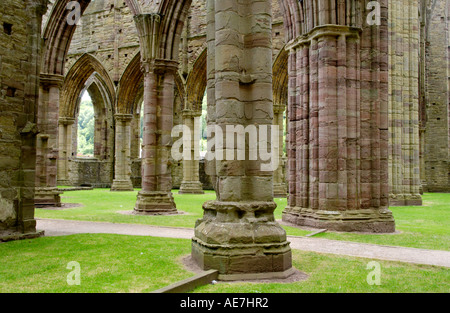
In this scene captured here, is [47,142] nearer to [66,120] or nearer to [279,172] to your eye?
[279,172]

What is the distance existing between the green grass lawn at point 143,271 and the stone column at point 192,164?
15294 mm

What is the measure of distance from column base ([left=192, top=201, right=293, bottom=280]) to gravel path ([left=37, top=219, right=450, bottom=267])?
1.61 metres

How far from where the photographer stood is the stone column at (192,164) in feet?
71.0

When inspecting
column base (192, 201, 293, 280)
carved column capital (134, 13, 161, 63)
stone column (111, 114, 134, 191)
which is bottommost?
column base (192, 201, 293, 280)

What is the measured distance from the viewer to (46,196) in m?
12.8

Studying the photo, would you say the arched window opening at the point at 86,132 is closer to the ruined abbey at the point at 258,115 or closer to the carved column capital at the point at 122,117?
the carved column capital at the point at 122,117

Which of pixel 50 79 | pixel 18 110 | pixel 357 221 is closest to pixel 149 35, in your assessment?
pixel 50 79

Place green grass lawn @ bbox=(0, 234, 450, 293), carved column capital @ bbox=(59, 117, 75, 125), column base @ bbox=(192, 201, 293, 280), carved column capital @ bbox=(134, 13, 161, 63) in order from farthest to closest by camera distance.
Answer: carved column capital @ bbox=(59, 117, 75, 125) → carved column capital @ bbox=(134, 13, 161, 63) → column base @ bbox=(192, 201, 293, 280) → green grass lawn @ bbox=(0, 234, 450, 293)

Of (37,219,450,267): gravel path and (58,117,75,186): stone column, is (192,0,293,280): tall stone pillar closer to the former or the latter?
(37,219,450,267): gravel path

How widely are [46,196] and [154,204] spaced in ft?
13.4

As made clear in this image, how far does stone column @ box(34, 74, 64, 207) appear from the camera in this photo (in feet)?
41.7

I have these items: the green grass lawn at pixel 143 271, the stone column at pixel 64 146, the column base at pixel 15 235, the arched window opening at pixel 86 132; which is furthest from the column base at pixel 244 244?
the arched window opening at pixel 86 132

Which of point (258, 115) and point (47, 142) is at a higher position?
point (47, 142)

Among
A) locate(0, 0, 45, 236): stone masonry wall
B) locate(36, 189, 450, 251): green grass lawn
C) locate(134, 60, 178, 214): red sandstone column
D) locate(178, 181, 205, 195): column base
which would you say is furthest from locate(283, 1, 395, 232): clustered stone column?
locate(178, 181, 205, 195): column base
